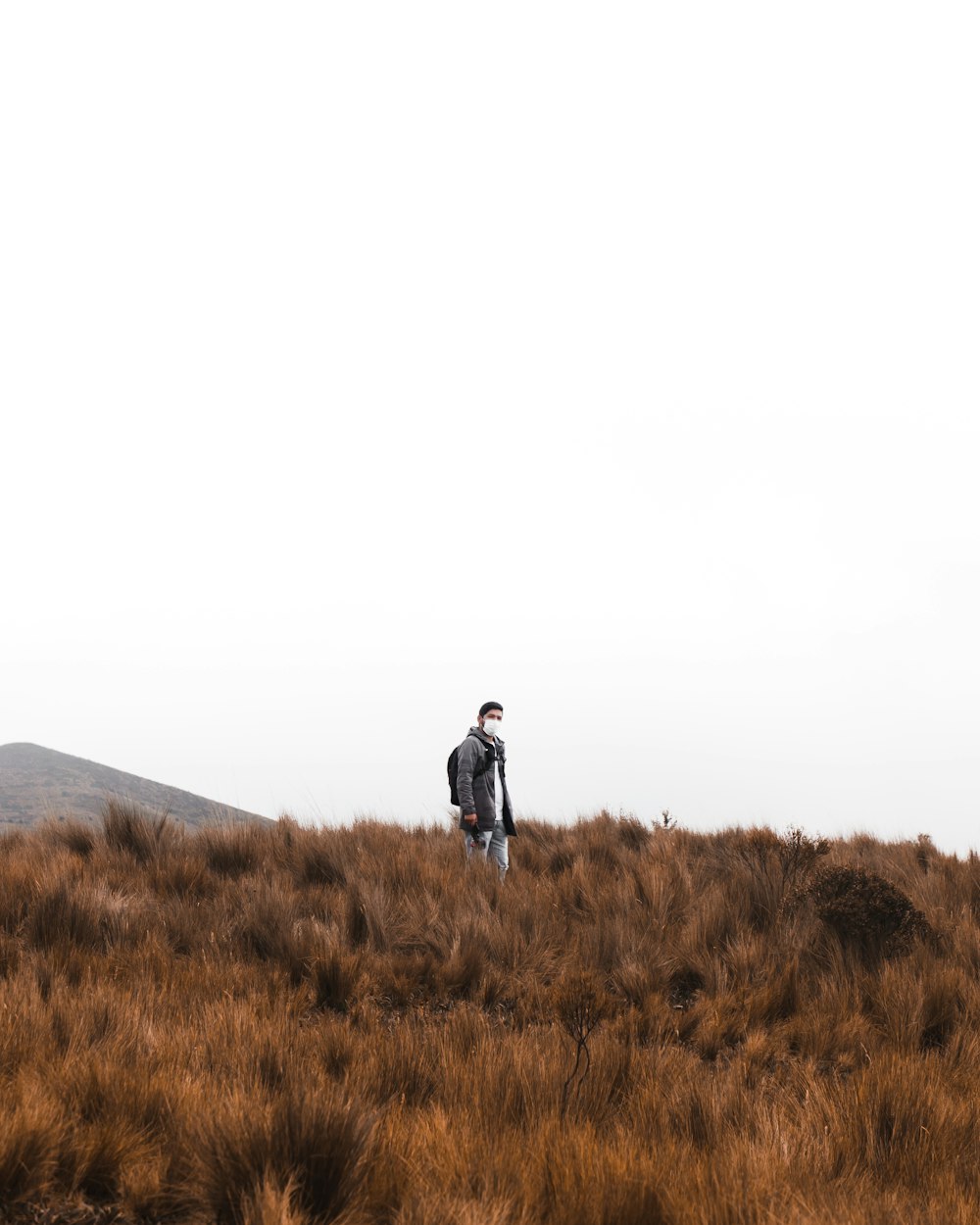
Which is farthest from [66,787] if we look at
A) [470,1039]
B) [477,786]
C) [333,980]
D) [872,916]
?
[470,1039]

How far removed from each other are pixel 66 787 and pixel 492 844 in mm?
25407

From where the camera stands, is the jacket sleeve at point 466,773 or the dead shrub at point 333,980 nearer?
the dead shrub at point 333,980

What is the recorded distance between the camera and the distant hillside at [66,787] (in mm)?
24766

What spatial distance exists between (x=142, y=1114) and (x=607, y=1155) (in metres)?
1.63

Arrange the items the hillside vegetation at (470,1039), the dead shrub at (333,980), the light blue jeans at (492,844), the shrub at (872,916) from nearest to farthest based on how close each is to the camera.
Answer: the hillside vegetation at (470,1039) → the dead shrub at (333,980) → the shrub at (872,916) → the light blue jeans at (492,844)

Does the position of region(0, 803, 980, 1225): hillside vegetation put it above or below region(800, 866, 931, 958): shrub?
below

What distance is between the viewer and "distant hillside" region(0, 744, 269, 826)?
2477cm

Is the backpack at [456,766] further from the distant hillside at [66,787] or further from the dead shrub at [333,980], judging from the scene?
the distant hillside at [66,787]

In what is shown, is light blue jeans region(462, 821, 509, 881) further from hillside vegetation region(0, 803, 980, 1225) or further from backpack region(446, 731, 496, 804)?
hillside vegetation region(0, 803, 980, 1225)

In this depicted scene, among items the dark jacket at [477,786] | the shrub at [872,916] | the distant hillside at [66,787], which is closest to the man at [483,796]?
the dark jacket at [477,786]

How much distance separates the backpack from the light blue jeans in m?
0.53

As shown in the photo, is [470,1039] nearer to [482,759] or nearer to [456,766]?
[482,759]

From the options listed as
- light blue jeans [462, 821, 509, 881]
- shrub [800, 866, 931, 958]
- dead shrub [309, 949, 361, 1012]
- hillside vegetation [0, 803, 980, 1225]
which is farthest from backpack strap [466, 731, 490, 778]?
dead shrub [309, 949, 361, 1012]

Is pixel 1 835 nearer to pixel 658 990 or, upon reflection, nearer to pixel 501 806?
pixel 501 806
